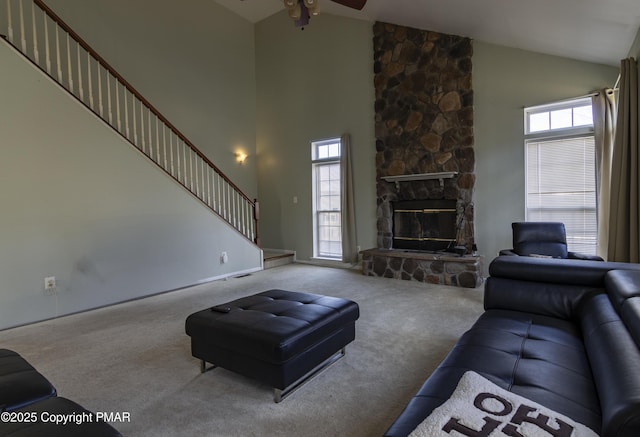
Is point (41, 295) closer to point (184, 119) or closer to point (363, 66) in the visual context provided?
point (184, 119)

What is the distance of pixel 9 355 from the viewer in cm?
173

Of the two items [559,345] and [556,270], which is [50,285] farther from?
[556,270]

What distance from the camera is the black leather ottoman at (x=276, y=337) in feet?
6.70

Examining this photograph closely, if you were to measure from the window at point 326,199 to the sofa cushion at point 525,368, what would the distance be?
15.5 feet

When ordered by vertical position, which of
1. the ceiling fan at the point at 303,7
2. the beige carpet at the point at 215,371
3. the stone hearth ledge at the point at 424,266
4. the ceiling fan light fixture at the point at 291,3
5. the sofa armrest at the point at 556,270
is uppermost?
the ceiling fan at the point at 303,7

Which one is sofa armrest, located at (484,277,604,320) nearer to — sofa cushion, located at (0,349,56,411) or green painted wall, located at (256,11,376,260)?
sofa cushion, located at (0,349,56,411)

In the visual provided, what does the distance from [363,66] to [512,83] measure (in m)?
2.51

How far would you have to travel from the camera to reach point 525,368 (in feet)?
5.08

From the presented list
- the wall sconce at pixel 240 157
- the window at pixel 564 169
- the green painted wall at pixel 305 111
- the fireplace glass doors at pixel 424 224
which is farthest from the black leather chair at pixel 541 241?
the wall sconce at pixel 240 157

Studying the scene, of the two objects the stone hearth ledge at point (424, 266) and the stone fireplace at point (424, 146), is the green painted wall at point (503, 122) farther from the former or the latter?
the stone hearth ledge at point (424, 266)

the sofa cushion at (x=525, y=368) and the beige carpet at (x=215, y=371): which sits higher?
the sofa cushion at (x=525, y=368)

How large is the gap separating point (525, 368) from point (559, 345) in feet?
1.40

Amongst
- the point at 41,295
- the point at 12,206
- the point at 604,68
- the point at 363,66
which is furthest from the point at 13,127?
the point at 604,68

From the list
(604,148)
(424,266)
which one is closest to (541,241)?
(604,148)
